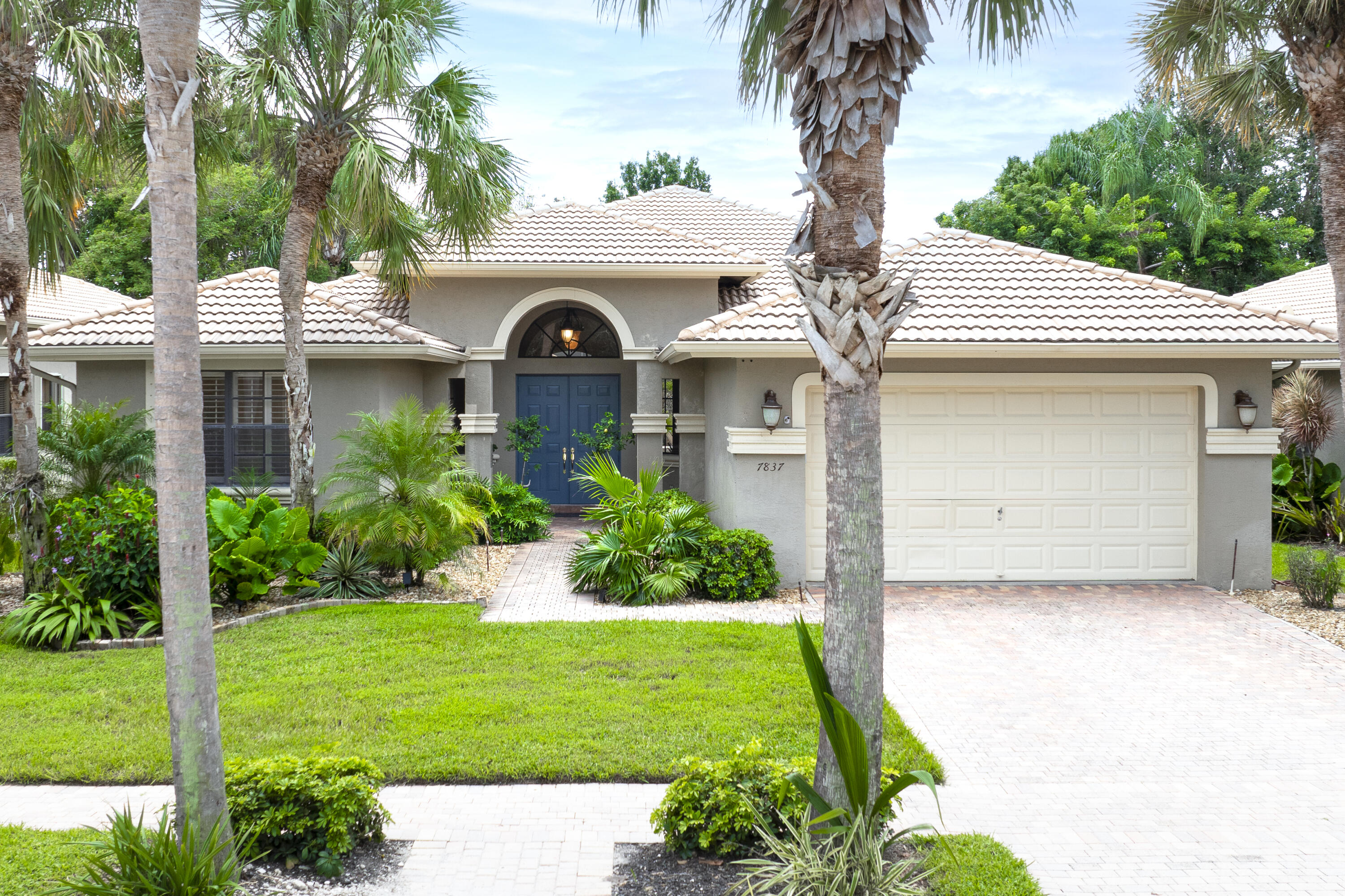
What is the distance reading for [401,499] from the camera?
1120 cm

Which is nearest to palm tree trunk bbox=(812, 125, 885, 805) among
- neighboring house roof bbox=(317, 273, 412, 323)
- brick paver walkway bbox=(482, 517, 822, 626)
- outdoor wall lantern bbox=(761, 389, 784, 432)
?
brick paver walkway bbox=(482, 517, 822, 626)

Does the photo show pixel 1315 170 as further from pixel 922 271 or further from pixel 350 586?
pixel 350 586

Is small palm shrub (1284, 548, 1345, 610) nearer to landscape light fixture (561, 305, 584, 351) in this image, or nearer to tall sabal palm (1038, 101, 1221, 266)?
landscape light fixture (561, 305, 584, 351)

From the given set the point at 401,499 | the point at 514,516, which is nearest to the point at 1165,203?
the point at 514,516

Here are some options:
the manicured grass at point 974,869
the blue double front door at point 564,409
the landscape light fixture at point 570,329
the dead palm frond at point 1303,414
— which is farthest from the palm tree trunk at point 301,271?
the dead palm frond at point 1303,414

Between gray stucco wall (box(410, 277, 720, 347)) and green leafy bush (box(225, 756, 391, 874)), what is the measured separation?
11.5 m

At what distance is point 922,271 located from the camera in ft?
43.3

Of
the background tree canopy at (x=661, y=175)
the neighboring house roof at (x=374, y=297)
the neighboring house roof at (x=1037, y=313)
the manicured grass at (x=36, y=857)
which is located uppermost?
the background tree canopy at (x=661, y=175)

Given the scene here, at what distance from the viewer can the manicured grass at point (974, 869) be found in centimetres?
454

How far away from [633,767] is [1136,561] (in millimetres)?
8515

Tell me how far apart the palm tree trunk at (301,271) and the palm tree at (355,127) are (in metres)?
0.01

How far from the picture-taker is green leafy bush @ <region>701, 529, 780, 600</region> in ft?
36.9

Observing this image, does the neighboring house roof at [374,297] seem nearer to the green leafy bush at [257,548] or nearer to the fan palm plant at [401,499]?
the fan palm plant at [401,499]

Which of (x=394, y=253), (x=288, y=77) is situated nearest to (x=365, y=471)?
(x=394, y=253)
